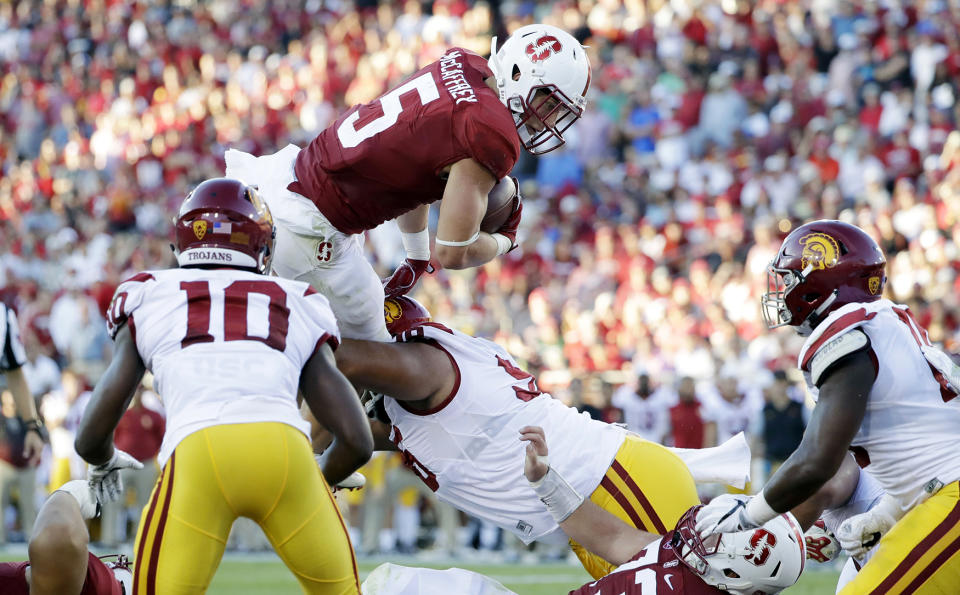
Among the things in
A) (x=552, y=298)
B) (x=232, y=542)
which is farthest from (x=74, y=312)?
(x=552, y=298)

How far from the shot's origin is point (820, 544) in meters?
5.04

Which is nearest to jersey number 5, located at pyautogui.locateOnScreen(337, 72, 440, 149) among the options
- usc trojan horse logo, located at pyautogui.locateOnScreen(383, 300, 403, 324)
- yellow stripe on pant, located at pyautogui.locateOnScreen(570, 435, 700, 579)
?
usc trojan horse logo, located at pyautogui.locateOnScreen(383, 300, 403, 324)

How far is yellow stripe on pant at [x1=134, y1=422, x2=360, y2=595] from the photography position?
3664 mm

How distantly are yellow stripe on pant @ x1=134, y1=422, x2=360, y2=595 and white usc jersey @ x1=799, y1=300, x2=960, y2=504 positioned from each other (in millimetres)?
1671

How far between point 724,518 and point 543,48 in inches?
75.0

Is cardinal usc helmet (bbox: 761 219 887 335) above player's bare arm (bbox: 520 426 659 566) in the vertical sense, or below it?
above

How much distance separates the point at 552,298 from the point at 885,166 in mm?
3886

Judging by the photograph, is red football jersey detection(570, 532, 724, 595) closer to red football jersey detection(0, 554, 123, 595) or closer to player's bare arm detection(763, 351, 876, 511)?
player's bare arm detection(763, 351, 876, 511)

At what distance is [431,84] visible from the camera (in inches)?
188

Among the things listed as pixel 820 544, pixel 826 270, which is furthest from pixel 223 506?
pixel 820 544

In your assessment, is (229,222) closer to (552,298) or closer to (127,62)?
(552,298)

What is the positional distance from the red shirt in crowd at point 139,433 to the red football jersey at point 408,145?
669 cm

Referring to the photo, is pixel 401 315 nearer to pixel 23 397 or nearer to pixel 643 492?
pixel 643 492

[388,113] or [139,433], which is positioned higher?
[388,113]
